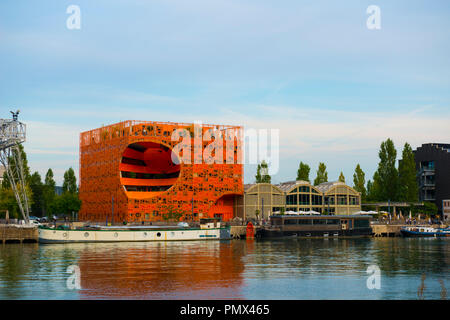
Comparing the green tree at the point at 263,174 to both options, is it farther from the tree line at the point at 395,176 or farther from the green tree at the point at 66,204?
the green tree at the point at 66,204

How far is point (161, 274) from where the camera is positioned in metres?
47.9

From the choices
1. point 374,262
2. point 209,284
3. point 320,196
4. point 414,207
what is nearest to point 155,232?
point 374,262

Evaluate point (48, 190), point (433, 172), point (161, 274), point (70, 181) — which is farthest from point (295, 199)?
point (161, 274)

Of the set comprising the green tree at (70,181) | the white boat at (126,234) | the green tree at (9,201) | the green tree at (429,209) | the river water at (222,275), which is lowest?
the river water at (222,275)

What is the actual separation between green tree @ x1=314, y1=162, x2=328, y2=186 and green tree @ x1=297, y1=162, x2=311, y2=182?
7378 mm

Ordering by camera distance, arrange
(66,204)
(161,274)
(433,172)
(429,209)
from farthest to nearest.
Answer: (433,172), (429,209), (66,204), (161,274)

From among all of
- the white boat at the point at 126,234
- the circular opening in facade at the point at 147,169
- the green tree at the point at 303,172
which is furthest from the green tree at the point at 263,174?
the white boat at the point at 126,234

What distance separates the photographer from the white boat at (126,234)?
288ft

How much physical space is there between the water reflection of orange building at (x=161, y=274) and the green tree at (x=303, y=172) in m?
90.6

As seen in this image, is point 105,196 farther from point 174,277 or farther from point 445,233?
point 174,277

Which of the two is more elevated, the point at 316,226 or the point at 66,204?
the point at 66,204

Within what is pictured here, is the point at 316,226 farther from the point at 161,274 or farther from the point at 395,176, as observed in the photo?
the point at 161,274

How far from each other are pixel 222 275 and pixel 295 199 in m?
96.0

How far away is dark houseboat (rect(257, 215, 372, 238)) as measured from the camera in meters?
108
